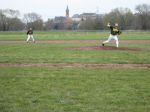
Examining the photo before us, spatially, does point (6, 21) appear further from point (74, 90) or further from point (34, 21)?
point (74, 90)

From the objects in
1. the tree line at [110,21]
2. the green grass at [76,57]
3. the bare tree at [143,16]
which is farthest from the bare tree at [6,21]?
the green grass at [76,57]

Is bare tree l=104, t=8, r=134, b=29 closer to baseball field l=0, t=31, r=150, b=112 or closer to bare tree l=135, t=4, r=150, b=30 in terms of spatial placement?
bare tree l=135, t=4, r=150, b=30

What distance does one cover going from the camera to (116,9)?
126 meters

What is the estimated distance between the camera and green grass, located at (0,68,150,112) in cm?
774

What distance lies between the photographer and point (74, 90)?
955 centimetres

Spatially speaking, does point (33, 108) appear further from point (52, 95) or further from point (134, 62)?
point (134, 62)

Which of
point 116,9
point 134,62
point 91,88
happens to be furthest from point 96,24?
point 91,88

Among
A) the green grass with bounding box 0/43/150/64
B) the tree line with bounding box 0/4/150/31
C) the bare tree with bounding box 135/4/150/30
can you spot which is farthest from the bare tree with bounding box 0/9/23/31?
the green grass with bounding box 0/43/150/64

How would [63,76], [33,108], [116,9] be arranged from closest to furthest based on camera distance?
[33,108] → [63,76] → [116,9]

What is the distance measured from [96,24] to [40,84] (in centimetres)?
10494

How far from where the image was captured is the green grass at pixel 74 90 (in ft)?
25.4

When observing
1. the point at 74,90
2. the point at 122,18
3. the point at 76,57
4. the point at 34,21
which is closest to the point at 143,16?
the point at 122,18

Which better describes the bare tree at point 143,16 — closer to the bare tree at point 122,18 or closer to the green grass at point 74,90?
the bare tree at point 122,18

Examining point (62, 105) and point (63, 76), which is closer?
point (62, 105)
